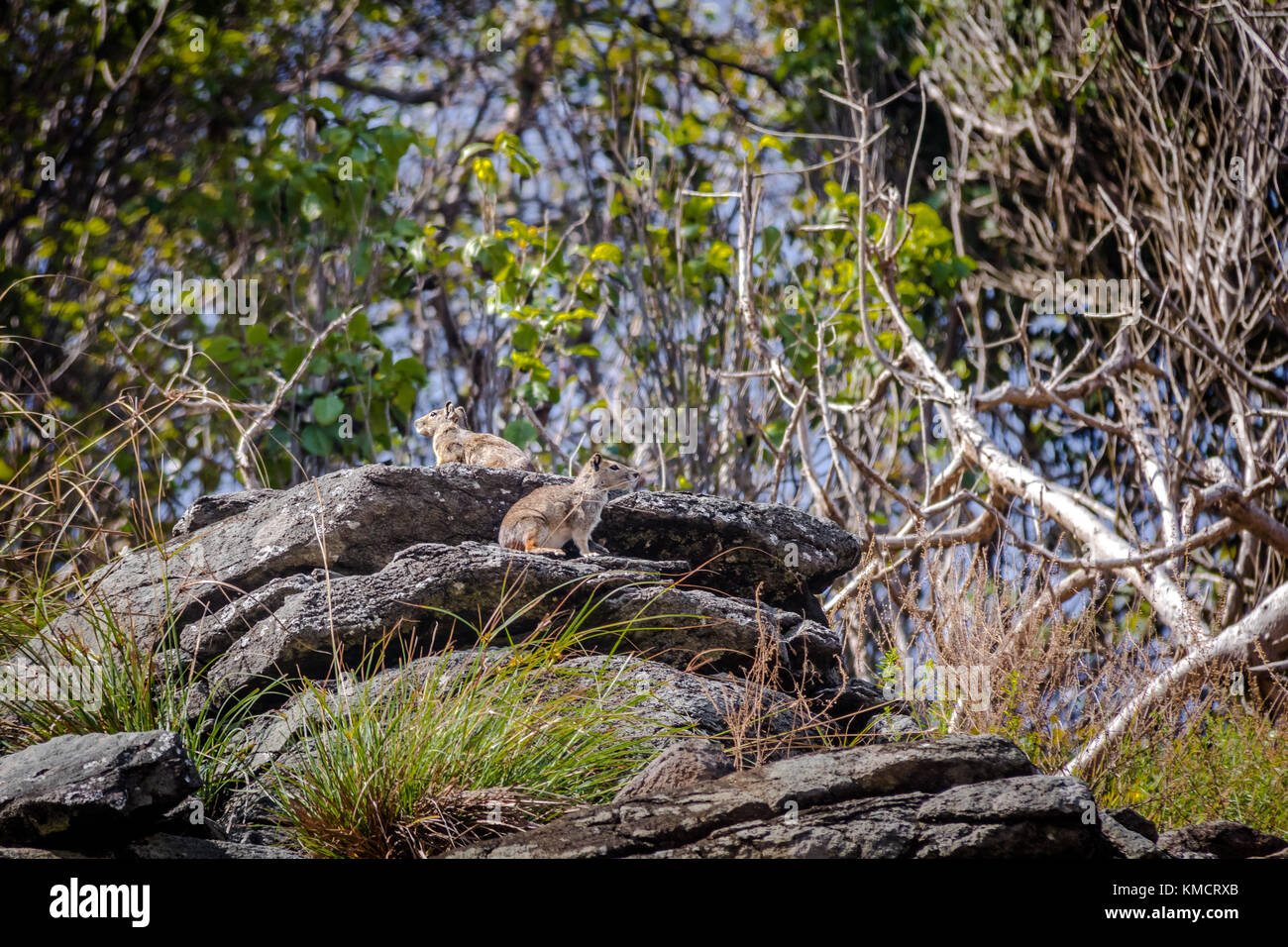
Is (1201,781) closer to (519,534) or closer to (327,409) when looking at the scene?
(519,534)

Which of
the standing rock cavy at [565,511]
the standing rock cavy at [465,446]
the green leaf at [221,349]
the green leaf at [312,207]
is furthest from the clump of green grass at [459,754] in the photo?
the green leaf at [312,207]

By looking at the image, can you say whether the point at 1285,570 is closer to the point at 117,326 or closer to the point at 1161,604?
the point at 1161,604

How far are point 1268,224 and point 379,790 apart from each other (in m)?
10.5

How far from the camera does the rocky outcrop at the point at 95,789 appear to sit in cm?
455

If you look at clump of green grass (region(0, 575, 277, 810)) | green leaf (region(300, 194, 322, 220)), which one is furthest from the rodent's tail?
green leaf (region(300, 194, 322, 220))

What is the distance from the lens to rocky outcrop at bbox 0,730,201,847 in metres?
4.55

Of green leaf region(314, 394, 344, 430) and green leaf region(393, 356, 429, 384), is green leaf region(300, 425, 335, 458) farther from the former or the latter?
green leaf region(393, 356, 429, 384)

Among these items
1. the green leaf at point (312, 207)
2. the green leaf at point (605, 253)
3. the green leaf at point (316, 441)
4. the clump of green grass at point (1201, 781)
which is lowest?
the clump of green grass at point (1201, 781)

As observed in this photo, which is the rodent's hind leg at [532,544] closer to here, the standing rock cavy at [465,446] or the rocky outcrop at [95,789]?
the standing rock cavy at [465,446]

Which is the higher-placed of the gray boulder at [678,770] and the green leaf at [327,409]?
the green leaf at [327,409]

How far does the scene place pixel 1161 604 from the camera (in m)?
8.45

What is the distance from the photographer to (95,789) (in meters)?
4.56

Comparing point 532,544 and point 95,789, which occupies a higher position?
point 532,544

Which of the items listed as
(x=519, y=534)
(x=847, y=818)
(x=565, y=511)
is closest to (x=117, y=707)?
(x=519, y=534)
